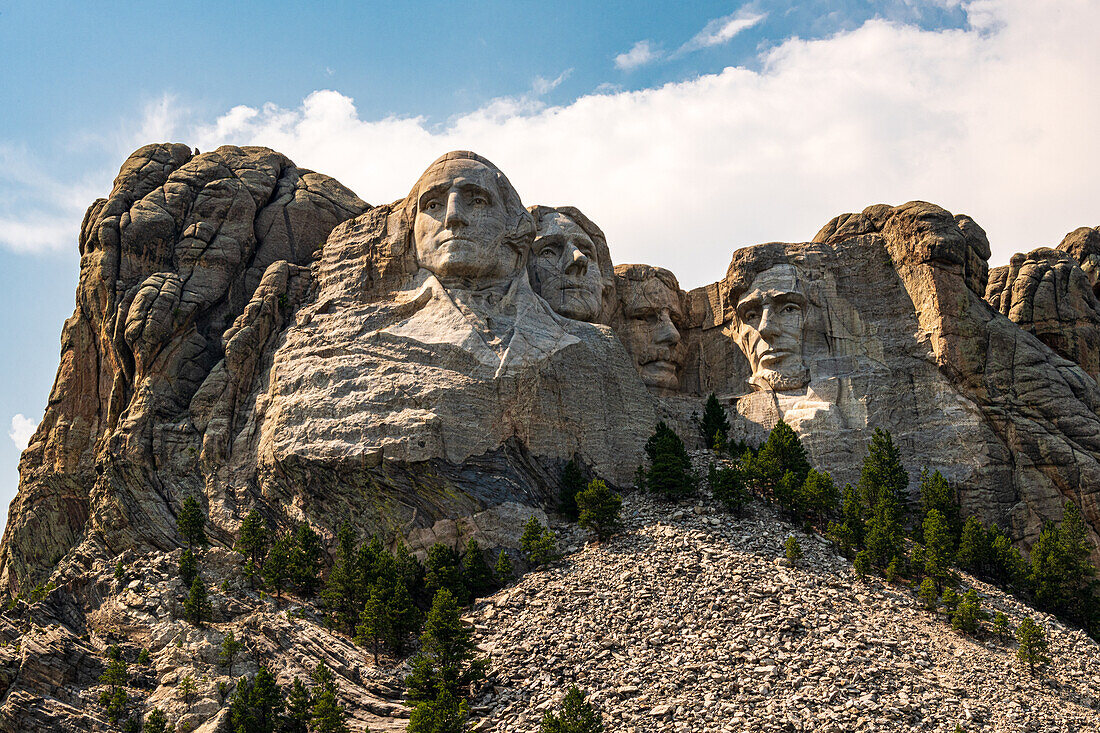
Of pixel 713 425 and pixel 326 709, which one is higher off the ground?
pixel 713 425

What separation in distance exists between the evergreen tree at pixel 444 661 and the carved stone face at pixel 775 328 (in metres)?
19.3

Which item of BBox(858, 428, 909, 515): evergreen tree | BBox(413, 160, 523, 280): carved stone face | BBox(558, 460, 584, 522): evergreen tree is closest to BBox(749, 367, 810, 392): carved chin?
BBox(858, 428, 909, 515): evergreen tree

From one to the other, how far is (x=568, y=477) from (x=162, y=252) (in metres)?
17.2

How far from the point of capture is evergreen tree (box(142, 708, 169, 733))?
3953 cm

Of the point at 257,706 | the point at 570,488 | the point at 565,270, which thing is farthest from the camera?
the point at 565,270

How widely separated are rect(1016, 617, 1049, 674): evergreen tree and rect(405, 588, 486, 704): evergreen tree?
48.3 ft

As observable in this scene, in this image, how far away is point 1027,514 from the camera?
5141cm

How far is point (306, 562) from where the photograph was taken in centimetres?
4625

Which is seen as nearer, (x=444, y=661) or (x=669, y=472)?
(x=444, y=661)

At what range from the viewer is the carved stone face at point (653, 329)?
5934cm

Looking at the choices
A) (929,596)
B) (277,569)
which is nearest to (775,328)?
(929,596)

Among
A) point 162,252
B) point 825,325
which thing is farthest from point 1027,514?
point 162,252

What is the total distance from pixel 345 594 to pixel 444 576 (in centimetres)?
293

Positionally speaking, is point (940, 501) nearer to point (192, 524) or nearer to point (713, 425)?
point (713, 425)
